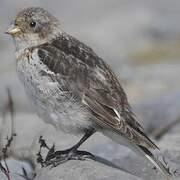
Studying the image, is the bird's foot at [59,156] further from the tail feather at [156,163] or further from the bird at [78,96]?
the tail feather at [156,163]

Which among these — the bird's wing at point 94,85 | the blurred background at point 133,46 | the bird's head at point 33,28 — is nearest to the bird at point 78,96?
the bird's wing at point 94,85

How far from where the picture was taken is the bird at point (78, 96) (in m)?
7.94

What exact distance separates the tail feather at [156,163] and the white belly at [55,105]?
477 mm

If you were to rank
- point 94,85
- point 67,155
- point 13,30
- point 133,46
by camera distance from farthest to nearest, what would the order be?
point 133,46
point 13,30
point 67,155
point 94,85

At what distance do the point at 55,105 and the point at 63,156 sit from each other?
507mm

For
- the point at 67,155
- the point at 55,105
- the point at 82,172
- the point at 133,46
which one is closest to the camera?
the point at 82,172

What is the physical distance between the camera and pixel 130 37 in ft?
52.2

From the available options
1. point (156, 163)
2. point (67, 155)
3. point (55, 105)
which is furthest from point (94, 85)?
point (156, 163)

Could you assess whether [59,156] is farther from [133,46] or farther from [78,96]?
[133,46]

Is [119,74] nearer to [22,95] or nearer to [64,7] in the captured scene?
[22,95]

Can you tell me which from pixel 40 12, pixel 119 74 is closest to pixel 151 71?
pixel 119 74

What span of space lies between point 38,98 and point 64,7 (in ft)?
34.2

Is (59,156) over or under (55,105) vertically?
under

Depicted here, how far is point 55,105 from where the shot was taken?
313 inches
